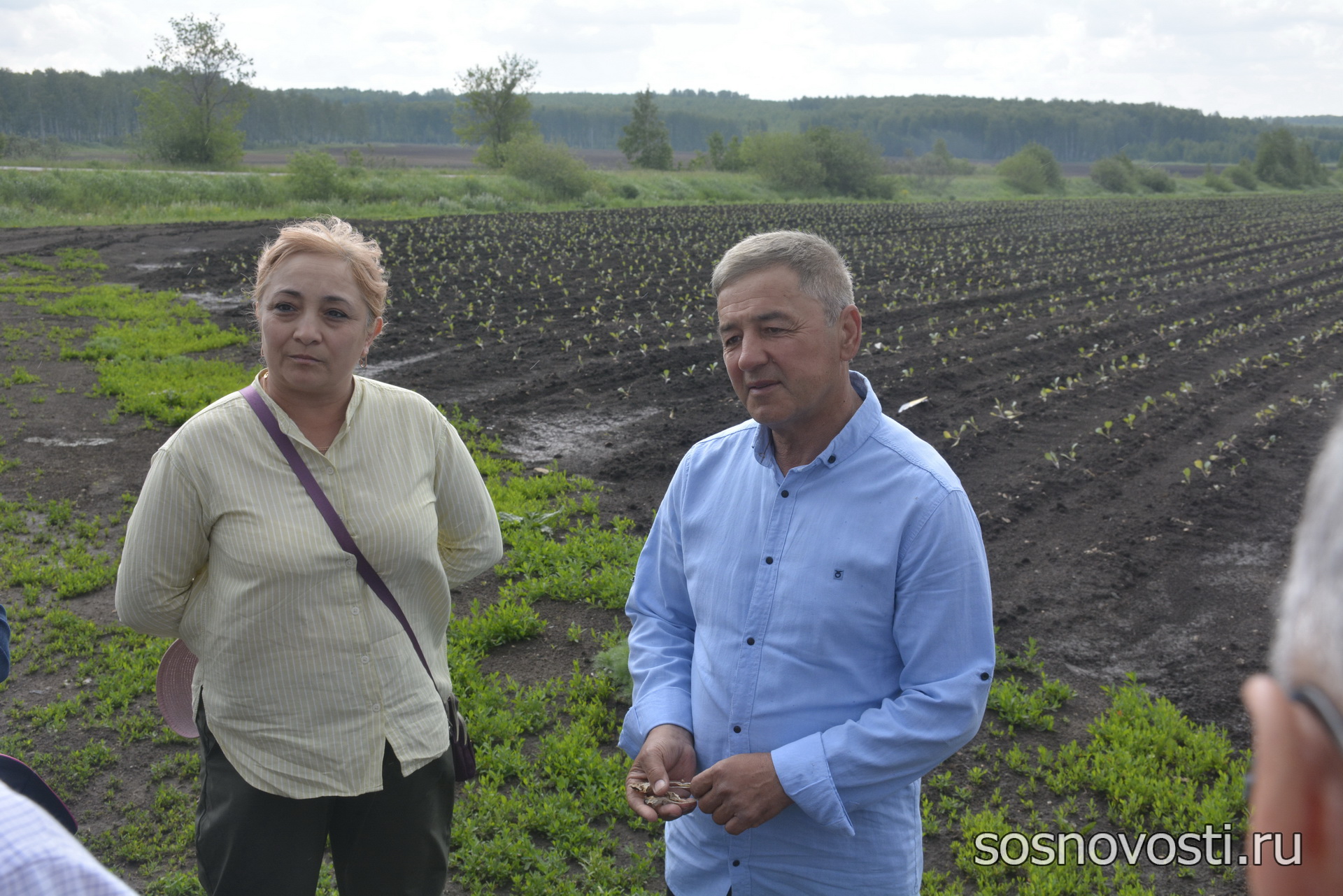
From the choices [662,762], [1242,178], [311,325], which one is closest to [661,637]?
[662,762]

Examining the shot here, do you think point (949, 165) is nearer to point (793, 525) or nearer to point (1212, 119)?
point (793, 525)

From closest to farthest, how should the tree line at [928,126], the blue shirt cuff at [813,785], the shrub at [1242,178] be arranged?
the blue shirt cuff at [813,785] < the shrub at [1242,178] < the tree line at [928,126]

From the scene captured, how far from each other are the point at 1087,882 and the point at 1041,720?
3.81ft

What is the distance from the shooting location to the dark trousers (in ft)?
8.21

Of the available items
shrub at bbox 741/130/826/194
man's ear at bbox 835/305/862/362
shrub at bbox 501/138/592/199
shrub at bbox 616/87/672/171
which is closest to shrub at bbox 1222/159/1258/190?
shrub at bbox 741/130/826/194

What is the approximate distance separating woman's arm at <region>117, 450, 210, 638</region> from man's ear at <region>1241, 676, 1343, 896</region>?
246 cm

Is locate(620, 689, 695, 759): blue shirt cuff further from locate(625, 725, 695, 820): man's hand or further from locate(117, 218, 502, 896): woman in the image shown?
locate(117, 218, 502, 896): woman

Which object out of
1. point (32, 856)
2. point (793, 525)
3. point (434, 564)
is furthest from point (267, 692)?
point (32, 856)

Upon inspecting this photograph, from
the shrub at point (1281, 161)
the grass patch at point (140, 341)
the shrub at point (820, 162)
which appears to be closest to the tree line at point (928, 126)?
the shrub at point (1281, 161)

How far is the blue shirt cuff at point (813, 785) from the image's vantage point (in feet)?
6.88

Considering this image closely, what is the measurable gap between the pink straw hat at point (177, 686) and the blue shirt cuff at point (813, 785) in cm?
186

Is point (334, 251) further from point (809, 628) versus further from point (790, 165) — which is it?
point (790, 165)

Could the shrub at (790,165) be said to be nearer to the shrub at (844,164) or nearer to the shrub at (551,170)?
the shrub at (844,164)

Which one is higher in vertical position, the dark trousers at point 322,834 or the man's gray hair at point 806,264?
the man's gray hair at point 806,264
